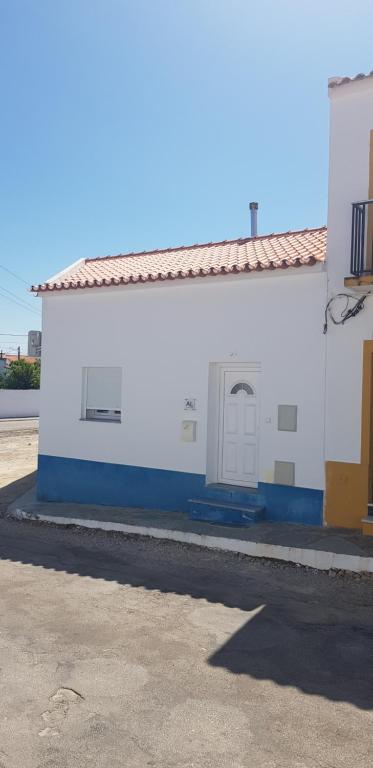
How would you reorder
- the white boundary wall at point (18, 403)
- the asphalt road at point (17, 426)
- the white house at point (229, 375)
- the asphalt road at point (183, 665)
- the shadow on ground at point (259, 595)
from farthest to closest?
the white boundary wall at point (18, 403) → the asphalt road at point (17, 426) → the white house at point (229, 375) → the shadow on ground at point (259, 595) → the asphalt road at point (183, 665)

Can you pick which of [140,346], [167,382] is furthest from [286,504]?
[140,346]

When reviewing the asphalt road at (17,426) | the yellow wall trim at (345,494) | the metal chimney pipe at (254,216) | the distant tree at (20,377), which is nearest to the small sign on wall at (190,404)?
the yellow wall trim at (345,494)

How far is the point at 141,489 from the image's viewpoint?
10.1 meters

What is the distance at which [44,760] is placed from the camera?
3.44 m

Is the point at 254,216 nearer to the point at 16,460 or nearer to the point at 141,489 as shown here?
the point at 141,489

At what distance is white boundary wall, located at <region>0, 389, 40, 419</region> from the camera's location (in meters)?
34.6

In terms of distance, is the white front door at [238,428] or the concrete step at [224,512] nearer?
the concrete step at [224,512]

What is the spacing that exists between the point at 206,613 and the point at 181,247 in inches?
348

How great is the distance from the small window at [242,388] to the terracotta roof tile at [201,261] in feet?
5.61

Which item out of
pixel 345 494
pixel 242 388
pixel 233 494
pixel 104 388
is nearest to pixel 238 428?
pixel 242 388

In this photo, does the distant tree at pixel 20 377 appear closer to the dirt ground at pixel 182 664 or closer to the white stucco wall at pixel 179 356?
the white stucco wall at pixel 179 356

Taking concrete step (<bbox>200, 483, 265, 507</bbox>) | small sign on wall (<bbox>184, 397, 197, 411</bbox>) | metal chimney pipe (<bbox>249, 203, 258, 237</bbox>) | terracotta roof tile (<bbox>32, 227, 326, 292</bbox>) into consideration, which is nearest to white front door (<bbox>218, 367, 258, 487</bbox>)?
concrete step (<bbox>200, 483, 265, 507</bbox>)

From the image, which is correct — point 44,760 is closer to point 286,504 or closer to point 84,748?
point 84,748

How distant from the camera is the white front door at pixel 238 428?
9.21 metres
